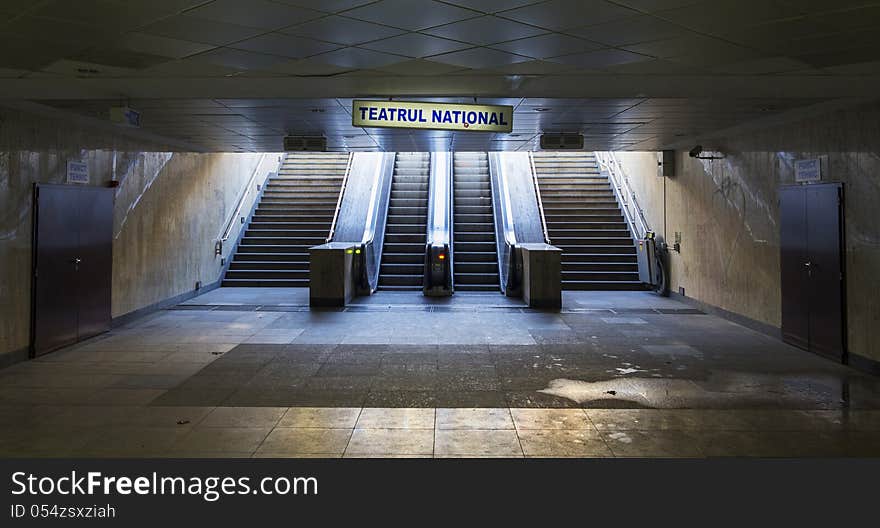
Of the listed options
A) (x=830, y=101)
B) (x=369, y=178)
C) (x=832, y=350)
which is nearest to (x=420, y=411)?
(x=832, y=350)

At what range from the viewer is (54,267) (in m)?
7.44

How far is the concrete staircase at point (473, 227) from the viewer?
1300 centimetres

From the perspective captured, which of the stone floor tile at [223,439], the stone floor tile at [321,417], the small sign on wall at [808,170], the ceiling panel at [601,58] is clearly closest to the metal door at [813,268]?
the small sign on wall at [808,170]

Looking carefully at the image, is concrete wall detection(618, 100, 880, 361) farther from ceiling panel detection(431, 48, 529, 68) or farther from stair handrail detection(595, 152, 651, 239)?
ceiling panel detection(431, 48, 529, 68)

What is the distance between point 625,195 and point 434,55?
1115 cm

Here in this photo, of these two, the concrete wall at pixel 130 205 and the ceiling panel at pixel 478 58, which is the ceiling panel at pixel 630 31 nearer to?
the ceiling panel at pixel 478 58

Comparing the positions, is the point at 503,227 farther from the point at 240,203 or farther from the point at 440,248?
the point at 240,203

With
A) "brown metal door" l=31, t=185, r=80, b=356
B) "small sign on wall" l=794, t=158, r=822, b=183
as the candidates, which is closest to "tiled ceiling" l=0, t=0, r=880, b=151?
"small sign on wall" l=794, t=158, r=822, b=183

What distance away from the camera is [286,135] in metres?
9.63

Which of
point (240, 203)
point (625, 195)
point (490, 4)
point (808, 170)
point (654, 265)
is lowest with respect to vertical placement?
point (654, 265)

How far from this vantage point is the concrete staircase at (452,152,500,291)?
13.0m

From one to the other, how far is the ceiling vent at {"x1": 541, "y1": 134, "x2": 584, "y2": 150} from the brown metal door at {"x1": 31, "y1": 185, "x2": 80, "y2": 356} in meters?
6.82

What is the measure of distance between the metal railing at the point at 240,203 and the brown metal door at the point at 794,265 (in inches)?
450

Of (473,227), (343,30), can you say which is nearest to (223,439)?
(343,30)
